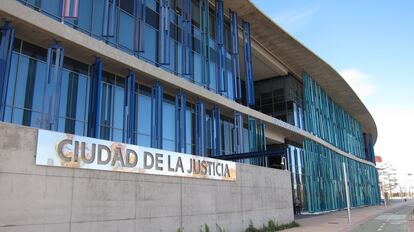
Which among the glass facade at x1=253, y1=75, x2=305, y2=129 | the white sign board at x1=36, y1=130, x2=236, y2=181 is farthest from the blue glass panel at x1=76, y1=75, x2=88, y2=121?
the glass facade at x1=253, y1=75, x2=305, y2=129

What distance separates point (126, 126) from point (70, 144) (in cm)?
756

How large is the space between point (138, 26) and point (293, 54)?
21.0 metres

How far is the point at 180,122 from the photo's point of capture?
75.8ft

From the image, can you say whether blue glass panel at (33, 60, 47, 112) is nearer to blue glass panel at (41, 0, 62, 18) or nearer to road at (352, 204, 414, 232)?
blue glass panel at (41, 0, 62, 18)

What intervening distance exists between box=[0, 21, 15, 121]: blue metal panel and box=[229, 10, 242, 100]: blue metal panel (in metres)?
17.0

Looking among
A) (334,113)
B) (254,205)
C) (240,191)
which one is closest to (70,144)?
(240,191)

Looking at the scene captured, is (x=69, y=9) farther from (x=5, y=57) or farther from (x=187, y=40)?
(x=187, y=40)

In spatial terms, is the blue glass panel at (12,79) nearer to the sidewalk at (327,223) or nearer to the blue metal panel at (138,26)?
the blue metal panel at (138,26)

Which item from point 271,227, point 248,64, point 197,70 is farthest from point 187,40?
point 271,227

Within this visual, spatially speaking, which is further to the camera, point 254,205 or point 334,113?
point 334,113

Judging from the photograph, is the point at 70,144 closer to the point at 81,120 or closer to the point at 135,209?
the point at 135,209

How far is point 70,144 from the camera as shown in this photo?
470 inches

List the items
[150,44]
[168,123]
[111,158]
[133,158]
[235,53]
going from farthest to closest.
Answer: [235,53] → [168,123] → [150,44] → [133,158] → [111,158]

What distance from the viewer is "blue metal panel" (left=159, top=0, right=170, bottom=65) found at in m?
22.3
